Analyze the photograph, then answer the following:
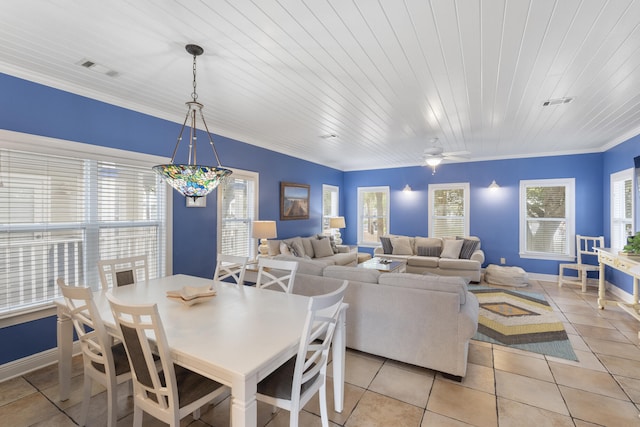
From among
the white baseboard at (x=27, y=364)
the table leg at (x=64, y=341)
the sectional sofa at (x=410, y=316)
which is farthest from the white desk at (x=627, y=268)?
the white baseboard at (x=27, y=364)

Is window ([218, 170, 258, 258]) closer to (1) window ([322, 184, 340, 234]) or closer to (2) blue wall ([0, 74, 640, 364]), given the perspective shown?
(2) blue wall ([0, 74, 640, 364])

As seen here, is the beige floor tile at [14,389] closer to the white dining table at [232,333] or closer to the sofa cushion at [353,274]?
the white dining table at [232,333]

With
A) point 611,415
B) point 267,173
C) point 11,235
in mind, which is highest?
point 267,173

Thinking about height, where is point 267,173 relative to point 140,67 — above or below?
below

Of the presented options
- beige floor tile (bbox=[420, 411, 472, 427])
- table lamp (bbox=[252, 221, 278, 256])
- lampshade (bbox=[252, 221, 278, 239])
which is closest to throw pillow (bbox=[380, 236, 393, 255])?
table lamp (bbox=[252, 221, 278, 256])

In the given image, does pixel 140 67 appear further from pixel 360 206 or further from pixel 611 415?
pixel 360 206

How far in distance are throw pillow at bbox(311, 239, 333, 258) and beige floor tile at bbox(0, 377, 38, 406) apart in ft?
14.0

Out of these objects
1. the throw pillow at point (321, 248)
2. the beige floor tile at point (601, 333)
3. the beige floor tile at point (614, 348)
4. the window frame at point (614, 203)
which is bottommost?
the beige floor tile at point (614, 348)

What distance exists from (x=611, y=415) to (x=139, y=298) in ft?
11.5

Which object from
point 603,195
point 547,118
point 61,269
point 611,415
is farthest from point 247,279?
point 603,195

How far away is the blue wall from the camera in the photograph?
2.63m

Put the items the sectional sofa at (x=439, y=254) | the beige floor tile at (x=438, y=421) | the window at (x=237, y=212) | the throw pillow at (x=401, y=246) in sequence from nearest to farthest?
the beige floor tile at (x=438, y=421) < the window at (x=237, y=212) < the sectional sofa at (x=439, y=254) < the throw pillow at (x=401, y=246)

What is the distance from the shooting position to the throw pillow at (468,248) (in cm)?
596

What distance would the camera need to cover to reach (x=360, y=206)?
8.01m
